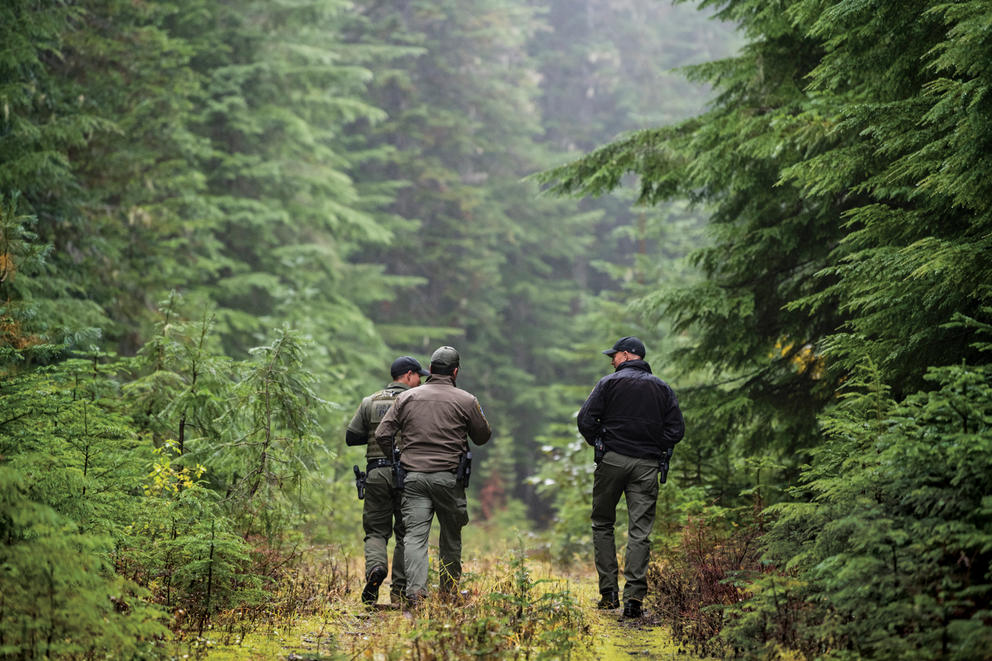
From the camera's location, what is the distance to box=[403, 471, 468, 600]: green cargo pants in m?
6.24

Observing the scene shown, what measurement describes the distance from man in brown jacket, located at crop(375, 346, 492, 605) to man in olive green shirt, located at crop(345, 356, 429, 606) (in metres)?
0.38

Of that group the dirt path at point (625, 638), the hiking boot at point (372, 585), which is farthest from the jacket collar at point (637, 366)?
the hiking boot at point (372, 585)

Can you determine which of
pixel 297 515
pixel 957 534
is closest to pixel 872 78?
pixel 957 534

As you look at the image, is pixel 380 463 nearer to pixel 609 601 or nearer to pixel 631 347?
pixel 609 601

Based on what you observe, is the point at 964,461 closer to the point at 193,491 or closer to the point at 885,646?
the point at 885,646

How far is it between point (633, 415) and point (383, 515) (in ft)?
8.41

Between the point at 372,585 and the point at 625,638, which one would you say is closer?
the point at 625,638

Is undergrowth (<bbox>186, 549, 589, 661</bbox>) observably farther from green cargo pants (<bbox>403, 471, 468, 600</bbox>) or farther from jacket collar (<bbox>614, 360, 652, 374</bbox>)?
jacket collar (<bbox>614, 360, 652, 374</bbox>)

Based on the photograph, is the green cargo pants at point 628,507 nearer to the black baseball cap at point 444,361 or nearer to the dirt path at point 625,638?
the dirt path at point 625,638

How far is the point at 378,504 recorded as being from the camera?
6.91m

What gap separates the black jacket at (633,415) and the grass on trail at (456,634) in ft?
4.98

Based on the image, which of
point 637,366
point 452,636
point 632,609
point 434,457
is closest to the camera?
point 452,636

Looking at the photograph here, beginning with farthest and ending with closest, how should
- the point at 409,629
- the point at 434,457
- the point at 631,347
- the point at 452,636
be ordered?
1. the point at 631,347
2. the point at 434,457
3. the point at 409,629
4. the point at 452,636

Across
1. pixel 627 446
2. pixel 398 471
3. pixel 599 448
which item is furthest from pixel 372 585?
pixel 627 446
